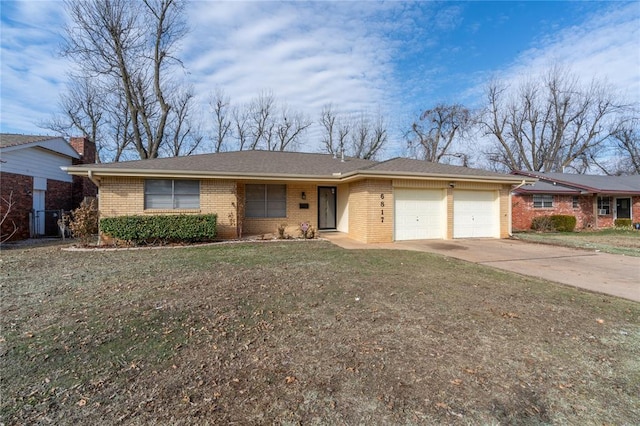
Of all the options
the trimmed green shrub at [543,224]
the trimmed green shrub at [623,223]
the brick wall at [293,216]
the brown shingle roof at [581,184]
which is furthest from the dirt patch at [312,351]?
the trimmed green shrub at [623,223]

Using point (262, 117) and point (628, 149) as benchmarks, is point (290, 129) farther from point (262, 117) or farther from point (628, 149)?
point (628, 149)

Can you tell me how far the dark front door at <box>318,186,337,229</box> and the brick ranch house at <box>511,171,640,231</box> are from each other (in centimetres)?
1114

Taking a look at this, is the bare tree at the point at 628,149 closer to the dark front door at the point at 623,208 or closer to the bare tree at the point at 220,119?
the dark front door at the point at 623,208

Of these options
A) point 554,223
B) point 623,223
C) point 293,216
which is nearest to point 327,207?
point 293,216

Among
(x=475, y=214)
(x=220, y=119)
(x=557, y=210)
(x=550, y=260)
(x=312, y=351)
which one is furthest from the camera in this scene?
(x=220, y=119)

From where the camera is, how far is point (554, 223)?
17.3 m

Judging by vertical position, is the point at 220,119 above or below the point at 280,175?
above

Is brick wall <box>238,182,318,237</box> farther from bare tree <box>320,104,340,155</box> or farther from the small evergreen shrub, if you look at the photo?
bare tree <box>320,104,340,155</box>

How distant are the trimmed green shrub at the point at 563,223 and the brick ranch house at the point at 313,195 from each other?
6.86m

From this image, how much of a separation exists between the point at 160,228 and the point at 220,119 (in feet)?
78.4

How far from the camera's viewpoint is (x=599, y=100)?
29438 mm

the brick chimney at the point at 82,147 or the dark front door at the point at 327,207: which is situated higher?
the brick chimney at the point at 82,147

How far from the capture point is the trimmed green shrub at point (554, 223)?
1711 cm

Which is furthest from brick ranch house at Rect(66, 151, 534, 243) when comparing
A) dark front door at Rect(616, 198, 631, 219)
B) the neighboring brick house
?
dark front door at Rect(616, 198, 631, 219)
